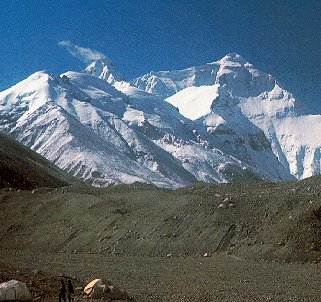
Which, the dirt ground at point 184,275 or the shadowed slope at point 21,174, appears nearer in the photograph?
the dirt ground at point 184,275

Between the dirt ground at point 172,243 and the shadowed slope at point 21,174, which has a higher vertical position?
the shadowed slope at point 21,174

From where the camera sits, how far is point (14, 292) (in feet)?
61.5

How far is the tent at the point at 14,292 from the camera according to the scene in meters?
18.6

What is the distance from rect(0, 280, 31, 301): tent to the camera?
18625mm

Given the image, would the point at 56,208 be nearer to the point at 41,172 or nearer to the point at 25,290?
the point at 25,290

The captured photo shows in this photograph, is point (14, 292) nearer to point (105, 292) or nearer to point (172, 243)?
point (105, 292)

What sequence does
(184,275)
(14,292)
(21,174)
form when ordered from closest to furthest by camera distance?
(14,292) < (184,275) < (21,174)

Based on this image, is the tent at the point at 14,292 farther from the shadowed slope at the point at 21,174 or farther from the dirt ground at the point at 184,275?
the shadowed slope at the point at 21,174

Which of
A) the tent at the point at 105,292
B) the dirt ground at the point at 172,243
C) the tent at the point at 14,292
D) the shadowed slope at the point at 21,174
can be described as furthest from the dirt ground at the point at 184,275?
the shadowed slope at the point at 21,174

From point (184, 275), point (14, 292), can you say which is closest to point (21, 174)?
point (184, 275)

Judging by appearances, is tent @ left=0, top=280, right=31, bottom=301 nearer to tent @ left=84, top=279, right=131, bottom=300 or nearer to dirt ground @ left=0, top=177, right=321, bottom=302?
dirt ground @ left=0, top=177, right=321, bottom=302

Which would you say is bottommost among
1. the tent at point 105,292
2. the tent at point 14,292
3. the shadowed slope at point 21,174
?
the tent at point 14,292

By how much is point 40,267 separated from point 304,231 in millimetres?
18497

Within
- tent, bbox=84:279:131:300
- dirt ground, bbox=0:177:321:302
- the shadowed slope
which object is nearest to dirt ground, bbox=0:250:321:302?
dirt ground, bbox=0:177:321:302
